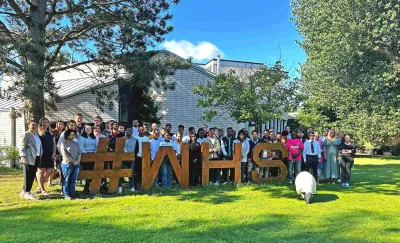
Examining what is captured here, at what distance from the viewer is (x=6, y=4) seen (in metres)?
11.3

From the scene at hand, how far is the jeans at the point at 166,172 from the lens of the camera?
29.6ft

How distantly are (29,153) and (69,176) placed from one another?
3.20ft

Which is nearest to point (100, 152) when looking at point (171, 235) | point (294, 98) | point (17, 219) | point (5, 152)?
point (17, 219)

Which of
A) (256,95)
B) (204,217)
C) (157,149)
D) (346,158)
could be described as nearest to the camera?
(204,217)

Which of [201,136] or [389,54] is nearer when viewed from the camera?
[201,136]

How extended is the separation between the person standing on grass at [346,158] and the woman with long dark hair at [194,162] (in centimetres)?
418

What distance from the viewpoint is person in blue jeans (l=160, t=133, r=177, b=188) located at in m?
9.03

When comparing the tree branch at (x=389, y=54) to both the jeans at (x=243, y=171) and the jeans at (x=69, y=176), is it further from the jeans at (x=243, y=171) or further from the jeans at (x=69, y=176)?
the jeans at (x=69, y=176)

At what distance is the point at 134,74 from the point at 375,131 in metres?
14.5

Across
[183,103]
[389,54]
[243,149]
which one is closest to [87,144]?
[243,149]

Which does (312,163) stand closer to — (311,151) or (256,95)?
(311,151)

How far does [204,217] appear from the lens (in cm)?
654

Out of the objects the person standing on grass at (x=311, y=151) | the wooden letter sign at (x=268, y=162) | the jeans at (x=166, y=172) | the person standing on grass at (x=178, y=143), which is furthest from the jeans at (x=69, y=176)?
the person standing on grass at (x=311, y=151)

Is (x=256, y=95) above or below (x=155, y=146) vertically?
above
